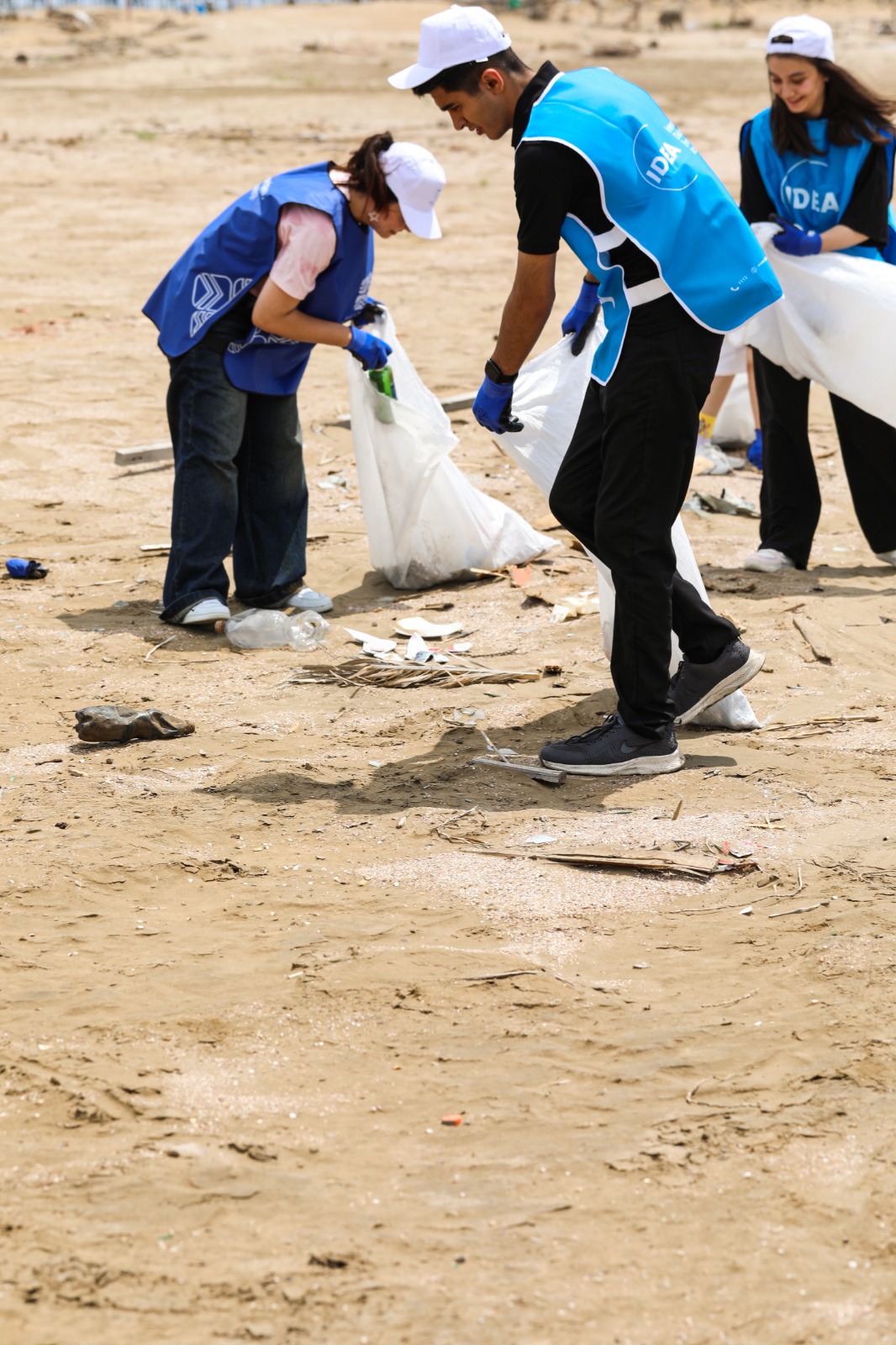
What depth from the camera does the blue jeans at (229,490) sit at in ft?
15.1

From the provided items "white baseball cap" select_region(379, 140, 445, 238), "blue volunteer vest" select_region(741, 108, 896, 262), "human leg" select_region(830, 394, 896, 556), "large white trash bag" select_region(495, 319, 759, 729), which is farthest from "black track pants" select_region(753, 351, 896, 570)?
"white baseball cap" select_region(379, 140, 445, 238)

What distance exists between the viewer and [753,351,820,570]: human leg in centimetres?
508

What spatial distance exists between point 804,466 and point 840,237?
76 cm

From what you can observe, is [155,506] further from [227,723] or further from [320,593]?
[227,723]

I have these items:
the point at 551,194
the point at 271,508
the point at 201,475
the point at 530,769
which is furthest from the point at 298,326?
the point at 530,769

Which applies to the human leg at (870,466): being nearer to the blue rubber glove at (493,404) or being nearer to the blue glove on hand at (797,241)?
the blue glove on hand at (797,241)

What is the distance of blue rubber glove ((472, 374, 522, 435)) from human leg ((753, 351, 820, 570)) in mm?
1745

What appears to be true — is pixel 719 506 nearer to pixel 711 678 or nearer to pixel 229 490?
pixel 229 490

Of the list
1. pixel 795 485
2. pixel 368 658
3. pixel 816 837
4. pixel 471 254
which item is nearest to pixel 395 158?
pixel 368 658

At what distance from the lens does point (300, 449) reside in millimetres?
4910

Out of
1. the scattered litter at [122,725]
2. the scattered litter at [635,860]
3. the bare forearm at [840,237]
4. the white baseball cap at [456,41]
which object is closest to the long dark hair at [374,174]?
the white baseball cap at [456,41]

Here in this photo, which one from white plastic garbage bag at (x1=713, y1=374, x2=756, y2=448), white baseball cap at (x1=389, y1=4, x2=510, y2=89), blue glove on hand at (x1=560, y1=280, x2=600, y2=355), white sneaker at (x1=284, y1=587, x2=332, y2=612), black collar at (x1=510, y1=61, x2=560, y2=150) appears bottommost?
white sneaker at (x1=284, y1=587, x2=332, y2=612)

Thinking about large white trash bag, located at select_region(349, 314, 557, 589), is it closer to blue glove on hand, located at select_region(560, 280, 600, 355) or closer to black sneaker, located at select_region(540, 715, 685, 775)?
blue glove on hand, located at select_region(560, 280, 600, 355)

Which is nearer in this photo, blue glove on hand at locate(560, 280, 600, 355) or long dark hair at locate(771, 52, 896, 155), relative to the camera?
blue glove on hand at locate(560, 280, 600, 355)
